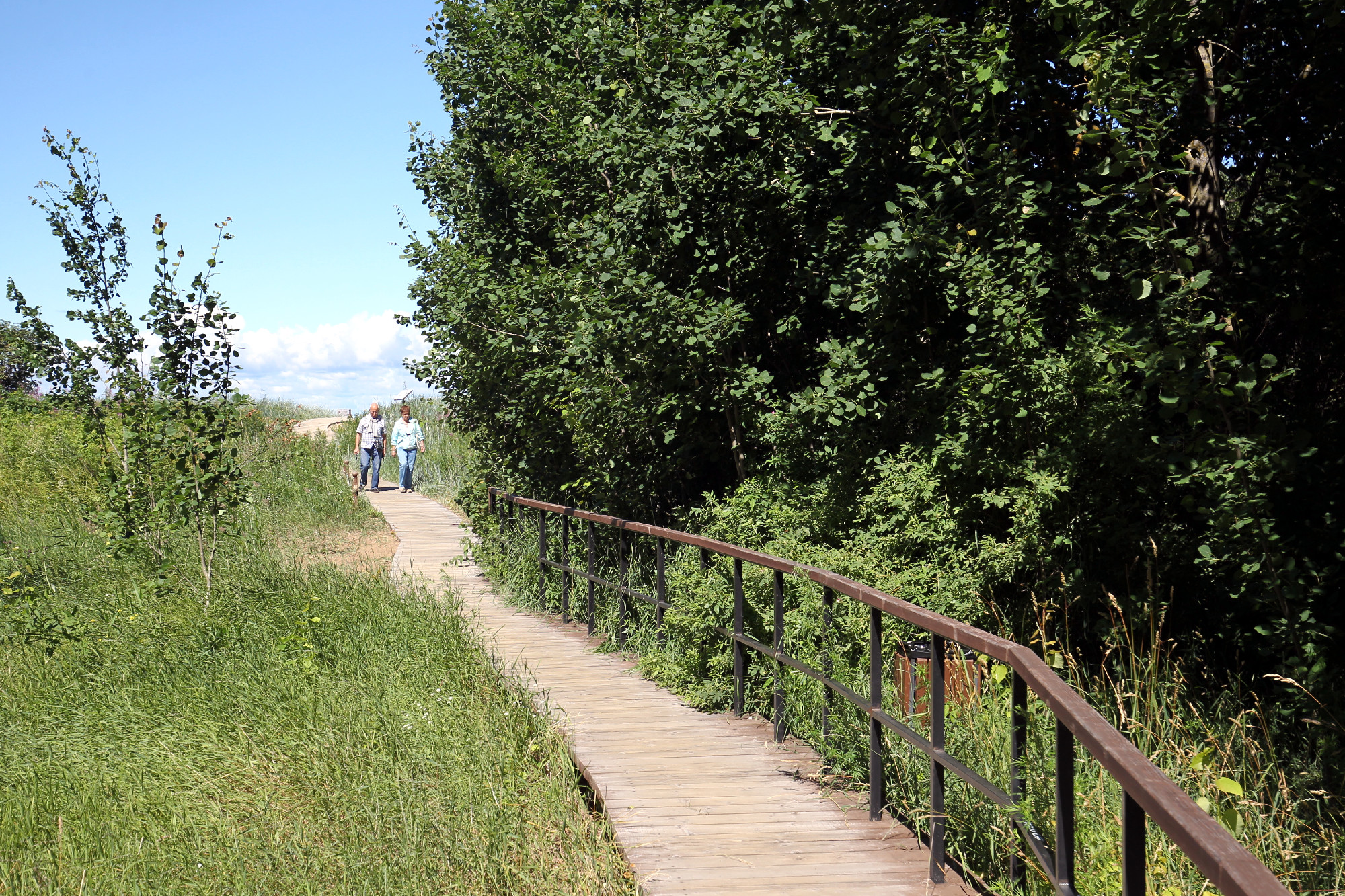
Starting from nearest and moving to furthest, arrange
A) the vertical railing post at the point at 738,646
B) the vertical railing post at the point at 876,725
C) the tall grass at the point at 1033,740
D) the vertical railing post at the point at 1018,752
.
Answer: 1. the vertical railing post at the point at 1018,752
2. the tall grass at the point at 1033,740
3. the vertical railing post at the point at 876,725
4. the vertical railing post at the point at 738,646

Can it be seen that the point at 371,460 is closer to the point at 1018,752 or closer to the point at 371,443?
the point at 371,443

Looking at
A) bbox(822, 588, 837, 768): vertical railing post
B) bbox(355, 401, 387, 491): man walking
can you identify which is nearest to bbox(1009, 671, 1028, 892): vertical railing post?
bbox(822, 588, 837, 768): vertical railing post

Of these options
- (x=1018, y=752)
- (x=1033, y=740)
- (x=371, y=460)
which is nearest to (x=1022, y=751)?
(x=1018, y=752)

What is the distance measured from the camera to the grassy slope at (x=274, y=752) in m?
5.21

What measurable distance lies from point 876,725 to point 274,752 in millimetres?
3527

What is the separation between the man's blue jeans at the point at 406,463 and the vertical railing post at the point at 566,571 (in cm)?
1405

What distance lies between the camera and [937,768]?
14.9 feet

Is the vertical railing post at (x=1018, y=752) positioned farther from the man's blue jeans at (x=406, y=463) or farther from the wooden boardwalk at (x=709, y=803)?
the man's blue jeans at (x=406, y=463)

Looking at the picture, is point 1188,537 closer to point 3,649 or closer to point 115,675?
point 115,675

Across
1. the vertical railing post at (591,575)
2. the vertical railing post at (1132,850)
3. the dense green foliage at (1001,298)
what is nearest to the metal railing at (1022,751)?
the vertical railing post at (1132,850)

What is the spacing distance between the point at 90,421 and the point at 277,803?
6.49m

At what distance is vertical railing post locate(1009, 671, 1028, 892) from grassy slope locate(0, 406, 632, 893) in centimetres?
148

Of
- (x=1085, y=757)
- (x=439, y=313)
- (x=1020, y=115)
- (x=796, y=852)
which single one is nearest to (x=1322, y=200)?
(x=1020, y=115)

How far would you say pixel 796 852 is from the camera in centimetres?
481
